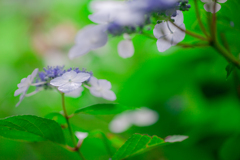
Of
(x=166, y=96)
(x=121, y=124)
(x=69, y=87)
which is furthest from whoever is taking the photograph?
(x=166, y=96)

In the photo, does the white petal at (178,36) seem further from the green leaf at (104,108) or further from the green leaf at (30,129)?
the green leaf at (30,129)

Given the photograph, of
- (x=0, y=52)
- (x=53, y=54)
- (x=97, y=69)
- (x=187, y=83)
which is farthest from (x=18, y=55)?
(x=187, y=83)

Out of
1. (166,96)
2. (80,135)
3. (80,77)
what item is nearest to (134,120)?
(166,96)

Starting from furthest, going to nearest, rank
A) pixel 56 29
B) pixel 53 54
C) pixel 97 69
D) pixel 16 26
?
pixel 16 26
pixel 56 29
pixel 53 54
pixel 97 69

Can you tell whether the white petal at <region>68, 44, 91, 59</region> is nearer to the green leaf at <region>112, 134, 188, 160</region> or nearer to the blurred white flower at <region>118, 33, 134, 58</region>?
the blurred white flower at <region>118, 33, 134, 58</region>

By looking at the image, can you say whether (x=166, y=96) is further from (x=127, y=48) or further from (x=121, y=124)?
(x=127, y=48)

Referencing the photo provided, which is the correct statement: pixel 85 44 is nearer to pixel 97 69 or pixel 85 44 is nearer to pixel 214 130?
pixel 214 130
